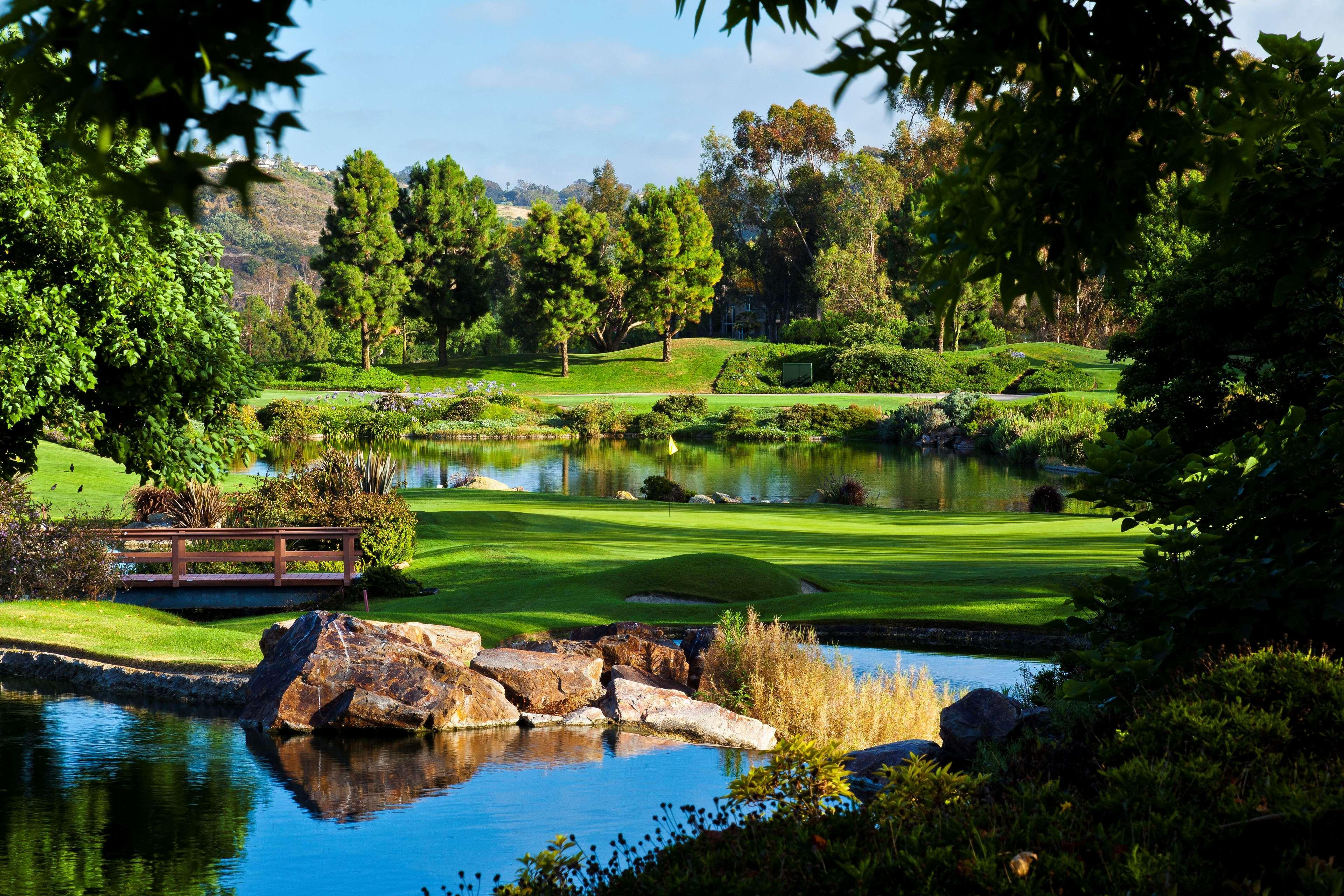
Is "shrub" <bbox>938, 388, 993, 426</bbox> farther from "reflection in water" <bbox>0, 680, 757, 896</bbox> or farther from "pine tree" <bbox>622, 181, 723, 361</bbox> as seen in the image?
"reflection in water" <bbox>0, 680, 757, 896</bbox>

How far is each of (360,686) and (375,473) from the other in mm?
12947

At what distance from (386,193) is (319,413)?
72.6 feet

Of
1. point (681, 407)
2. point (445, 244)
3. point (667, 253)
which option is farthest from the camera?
point (445, 244)

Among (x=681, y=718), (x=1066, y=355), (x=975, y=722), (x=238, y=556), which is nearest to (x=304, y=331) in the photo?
(x=1066, y=355)

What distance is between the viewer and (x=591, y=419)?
5384 cm

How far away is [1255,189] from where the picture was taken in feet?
17.2

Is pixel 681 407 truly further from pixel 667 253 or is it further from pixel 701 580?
pixel 701 580

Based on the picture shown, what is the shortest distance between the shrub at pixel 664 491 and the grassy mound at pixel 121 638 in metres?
17.5

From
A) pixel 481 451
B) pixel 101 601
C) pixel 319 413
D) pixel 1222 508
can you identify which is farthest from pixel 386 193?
pixel 1222 508

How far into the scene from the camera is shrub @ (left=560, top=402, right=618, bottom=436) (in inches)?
2108

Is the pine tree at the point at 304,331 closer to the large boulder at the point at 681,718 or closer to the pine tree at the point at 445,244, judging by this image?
the pine tree at the point at 445,244

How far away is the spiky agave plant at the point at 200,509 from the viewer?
19.4 metres

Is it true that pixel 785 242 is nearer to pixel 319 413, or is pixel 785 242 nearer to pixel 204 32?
pixel 319 413

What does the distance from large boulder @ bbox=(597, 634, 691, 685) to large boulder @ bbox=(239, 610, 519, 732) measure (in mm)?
1795
